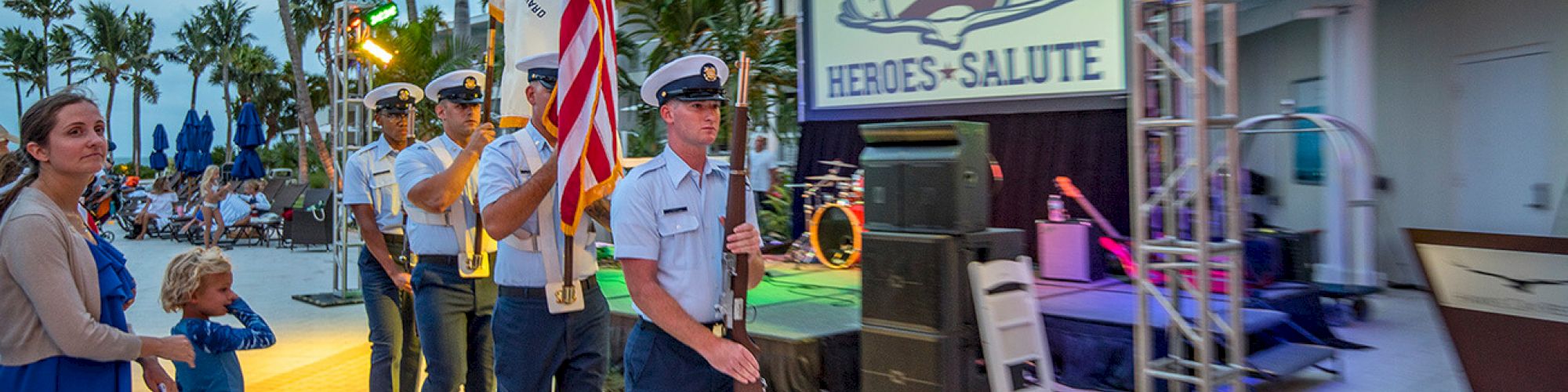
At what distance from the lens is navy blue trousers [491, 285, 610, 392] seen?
339 cm

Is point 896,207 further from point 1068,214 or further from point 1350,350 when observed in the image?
point 1068,214

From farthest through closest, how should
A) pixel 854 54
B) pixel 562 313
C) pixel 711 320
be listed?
pixel 854 54
pixel 562 313
pixel 711 320

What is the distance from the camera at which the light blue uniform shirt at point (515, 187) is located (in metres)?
3.39

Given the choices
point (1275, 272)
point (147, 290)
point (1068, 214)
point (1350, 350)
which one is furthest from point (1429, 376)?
point (147, 290)

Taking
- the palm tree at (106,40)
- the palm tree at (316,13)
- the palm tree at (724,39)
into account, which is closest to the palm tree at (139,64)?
the palm tree at (106,40)

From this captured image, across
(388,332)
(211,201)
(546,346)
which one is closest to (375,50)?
(388,332)

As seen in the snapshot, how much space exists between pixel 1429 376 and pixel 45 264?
21.5ft

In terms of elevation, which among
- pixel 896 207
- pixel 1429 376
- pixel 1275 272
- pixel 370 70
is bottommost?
pixel 1429 376

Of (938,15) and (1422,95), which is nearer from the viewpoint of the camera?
(938,15)

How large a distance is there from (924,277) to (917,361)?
0.37 metres

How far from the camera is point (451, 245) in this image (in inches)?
169

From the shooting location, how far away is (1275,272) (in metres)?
8.02

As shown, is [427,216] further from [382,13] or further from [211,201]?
[211,201]

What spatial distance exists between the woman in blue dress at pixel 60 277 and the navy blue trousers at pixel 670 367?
109 cm
